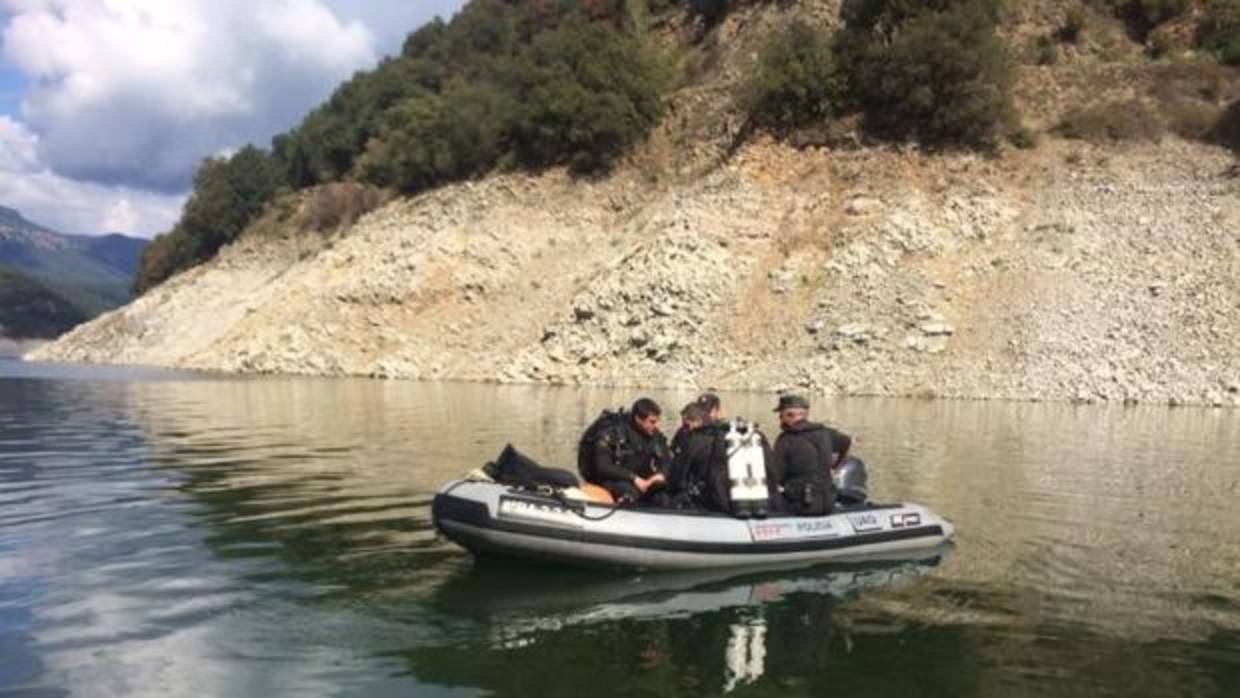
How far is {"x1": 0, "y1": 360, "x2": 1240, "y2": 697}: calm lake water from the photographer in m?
8.98

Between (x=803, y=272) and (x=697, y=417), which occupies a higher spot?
(x=803, y=272)

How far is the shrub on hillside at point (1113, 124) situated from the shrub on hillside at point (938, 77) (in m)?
2.78

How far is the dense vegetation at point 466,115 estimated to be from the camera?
58.7m

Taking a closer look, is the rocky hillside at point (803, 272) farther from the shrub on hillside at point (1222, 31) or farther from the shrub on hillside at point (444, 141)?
the shrub on hillside at point (444, 141)

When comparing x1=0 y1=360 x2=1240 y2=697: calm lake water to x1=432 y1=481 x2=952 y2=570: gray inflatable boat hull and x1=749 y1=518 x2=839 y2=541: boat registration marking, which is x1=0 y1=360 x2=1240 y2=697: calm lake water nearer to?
x1=432 y1=481 x2=952 y2=570: gray inflatable boat hull

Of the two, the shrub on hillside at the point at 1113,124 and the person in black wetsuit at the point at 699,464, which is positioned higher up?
the shrub on hillside at the point at 1113,124

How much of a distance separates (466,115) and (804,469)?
52.6m

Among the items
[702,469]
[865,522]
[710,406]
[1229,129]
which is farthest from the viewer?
[1229,129]

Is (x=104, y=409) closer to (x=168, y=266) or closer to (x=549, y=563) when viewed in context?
(x=549, y=563)

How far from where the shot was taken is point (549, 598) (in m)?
11.3

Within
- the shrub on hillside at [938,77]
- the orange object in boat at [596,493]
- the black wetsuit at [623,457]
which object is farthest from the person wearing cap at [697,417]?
the shrub on hillside at [938,77]

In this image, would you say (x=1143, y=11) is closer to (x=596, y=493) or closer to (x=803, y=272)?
(x=803, y=272)

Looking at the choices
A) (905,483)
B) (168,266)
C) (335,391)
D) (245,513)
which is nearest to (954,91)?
(335,391)

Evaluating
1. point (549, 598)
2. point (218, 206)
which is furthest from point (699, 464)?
point (218, 206)
